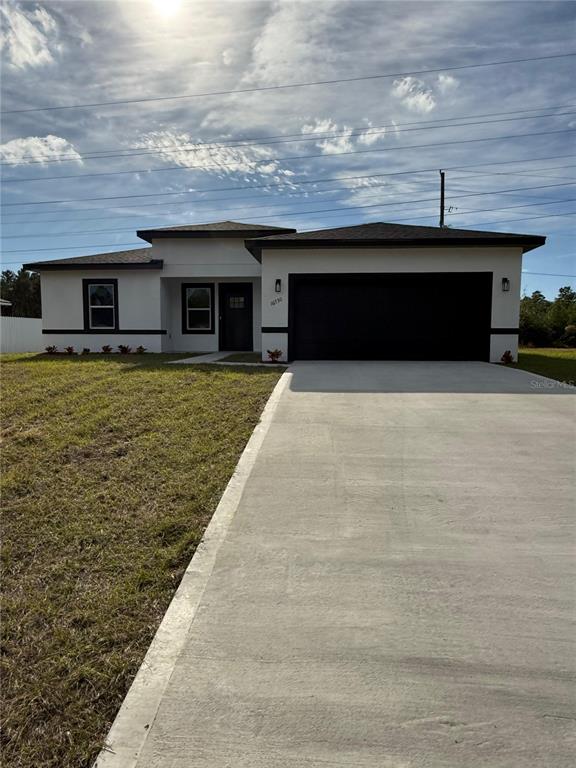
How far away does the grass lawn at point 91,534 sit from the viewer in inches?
81.7

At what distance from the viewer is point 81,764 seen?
5.84ft

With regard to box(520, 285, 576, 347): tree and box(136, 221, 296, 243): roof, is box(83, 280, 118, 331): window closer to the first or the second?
box(136, 221, 296, 243): roof

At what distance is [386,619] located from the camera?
2525mm

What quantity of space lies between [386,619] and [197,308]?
588 inches

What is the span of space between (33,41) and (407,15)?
6853 mm

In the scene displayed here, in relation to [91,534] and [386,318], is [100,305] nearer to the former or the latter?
[386,318]

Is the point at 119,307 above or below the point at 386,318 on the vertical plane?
above

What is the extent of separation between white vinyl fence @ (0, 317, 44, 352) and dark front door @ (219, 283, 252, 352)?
35.7ft

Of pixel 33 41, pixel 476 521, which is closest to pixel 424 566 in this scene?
pixel 476 521

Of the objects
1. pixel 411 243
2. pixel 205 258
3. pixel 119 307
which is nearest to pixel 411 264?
pixel 411 243

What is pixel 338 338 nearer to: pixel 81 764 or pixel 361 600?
pixel 361 600

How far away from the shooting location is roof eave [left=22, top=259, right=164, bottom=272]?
1519 centimetres

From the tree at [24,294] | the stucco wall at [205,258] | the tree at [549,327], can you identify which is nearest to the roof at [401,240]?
the stucco wall at [205,258]

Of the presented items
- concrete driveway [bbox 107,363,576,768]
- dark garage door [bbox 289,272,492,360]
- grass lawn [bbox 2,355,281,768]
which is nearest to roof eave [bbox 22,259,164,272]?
dark garage door [bbox 289,272,492,360]
